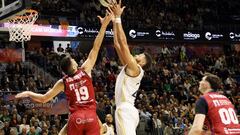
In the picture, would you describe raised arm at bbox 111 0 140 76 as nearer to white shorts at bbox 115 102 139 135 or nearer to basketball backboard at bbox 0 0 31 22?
white shorts at bbox 115 102 139 135

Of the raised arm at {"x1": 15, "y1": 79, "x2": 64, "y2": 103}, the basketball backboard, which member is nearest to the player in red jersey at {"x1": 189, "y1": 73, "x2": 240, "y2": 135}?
the raised arm at {"x1": 15, "y1": 79, "x2": 64, "y2": 103}

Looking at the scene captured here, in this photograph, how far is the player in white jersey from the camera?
6609mm

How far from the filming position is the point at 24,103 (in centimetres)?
1655

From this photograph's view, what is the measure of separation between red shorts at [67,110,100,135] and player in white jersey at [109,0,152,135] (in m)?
0.34

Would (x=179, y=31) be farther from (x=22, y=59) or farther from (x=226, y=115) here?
(x=226, y=115)

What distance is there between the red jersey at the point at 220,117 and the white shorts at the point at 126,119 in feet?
4.23

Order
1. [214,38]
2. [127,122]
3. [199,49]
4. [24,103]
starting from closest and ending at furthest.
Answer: [127,122] < [24,103] < [214,38] < [199,49]

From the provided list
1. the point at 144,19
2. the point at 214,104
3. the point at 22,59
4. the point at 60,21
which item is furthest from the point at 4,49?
the point at 214,104

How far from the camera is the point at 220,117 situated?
5.65 metres

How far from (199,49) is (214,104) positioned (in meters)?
26.4

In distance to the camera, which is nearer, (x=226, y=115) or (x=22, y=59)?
(x=226, y=115)

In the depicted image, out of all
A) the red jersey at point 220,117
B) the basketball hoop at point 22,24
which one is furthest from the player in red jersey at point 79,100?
the basketball hoop at point 22,24

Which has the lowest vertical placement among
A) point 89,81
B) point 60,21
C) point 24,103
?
point 24,103

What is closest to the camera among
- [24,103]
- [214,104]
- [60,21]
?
[214,104]
